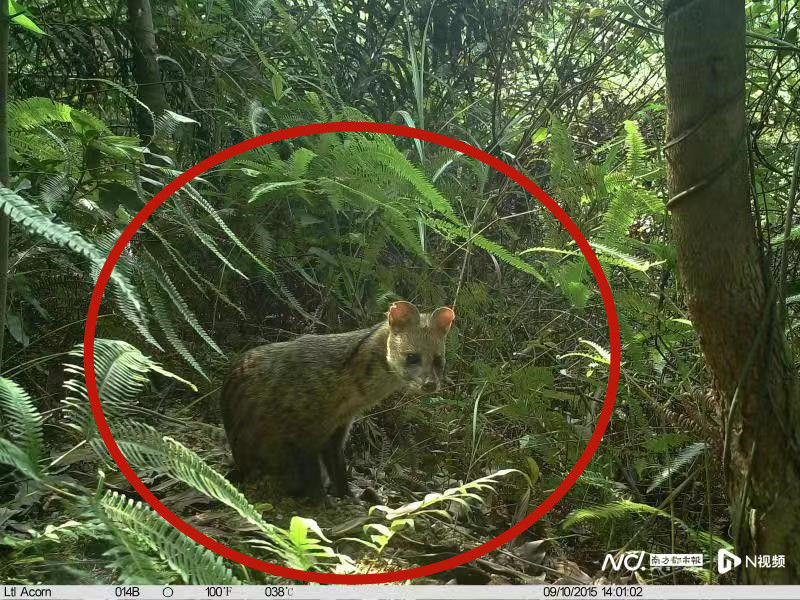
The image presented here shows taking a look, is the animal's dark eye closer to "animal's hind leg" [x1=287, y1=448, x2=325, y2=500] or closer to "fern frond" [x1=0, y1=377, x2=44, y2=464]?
"animal's hind leg" [x1=287, y1=448, x2=325, y2=500]

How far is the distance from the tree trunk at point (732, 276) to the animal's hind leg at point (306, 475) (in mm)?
1517

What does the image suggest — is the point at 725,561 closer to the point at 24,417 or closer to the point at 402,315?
the point at 402,315

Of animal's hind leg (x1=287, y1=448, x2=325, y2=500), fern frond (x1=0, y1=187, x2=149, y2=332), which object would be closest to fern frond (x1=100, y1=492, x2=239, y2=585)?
fern frond (x1=0, y1=187, x2=149, y2=332)

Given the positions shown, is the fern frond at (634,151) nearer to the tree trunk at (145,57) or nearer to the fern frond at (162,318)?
the fern frond at (162,318)

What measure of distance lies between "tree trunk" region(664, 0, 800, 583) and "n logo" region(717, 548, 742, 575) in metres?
0.03

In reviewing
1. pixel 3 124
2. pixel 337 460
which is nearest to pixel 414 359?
pixel 337 460

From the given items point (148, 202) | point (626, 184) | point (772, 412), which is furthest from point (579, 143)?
point (148, 202)

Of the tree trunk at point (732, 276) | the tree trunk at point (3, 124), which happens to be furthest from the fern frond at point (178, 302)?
the tree trunk at point (732, 276)

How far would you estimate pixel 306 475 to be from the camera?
3035 millimetres

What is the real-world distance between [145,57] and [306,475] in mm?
2095

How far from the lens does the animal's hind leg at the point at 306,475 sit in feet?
9.36

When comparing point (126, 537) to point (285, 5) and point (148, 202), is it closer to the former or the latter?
point (148, 202)

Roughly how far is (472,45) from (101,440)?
281cm

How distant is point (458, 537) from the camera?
2.35 metres
